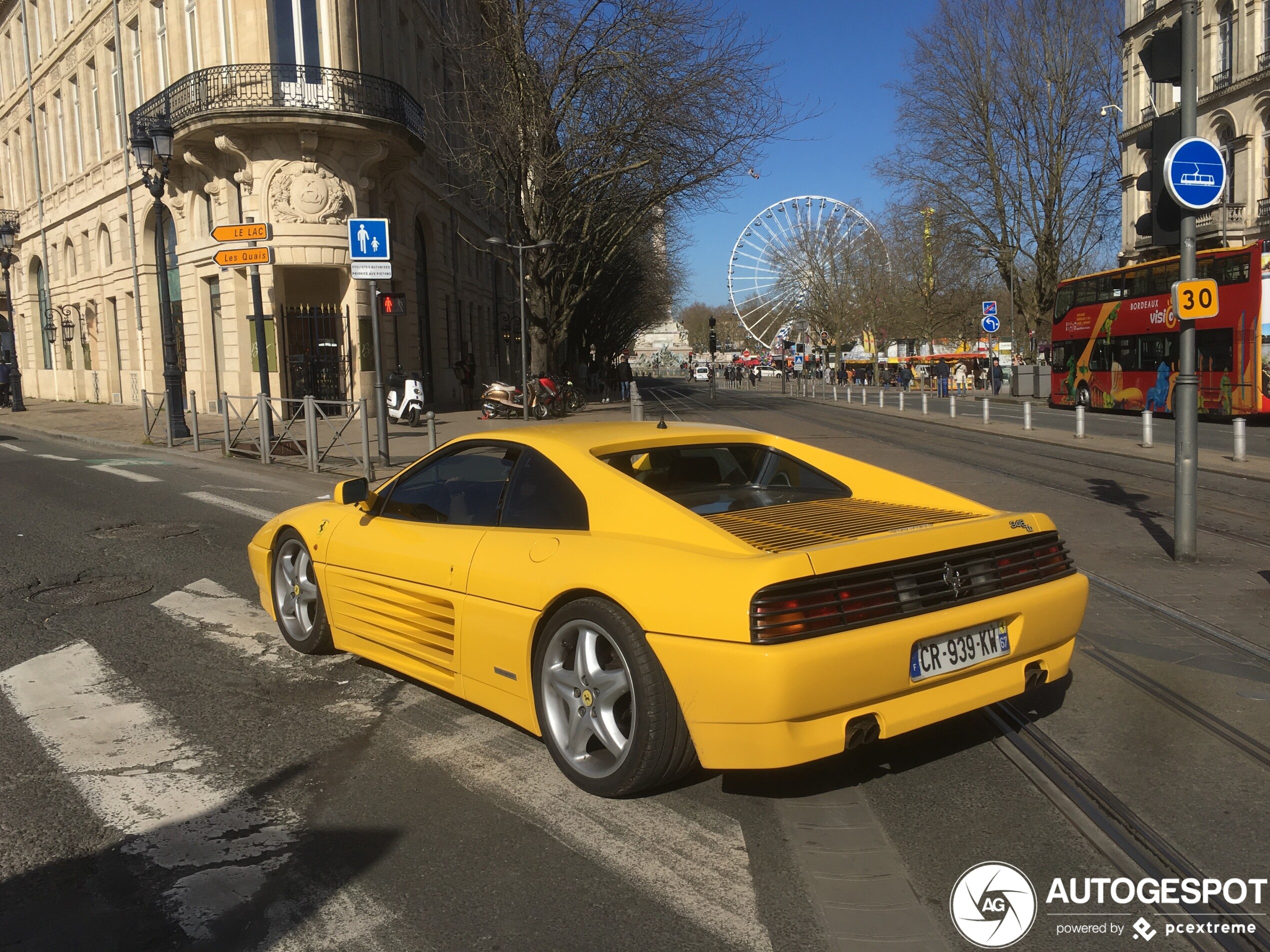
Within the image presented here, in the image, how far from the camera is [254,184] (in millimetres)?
25406

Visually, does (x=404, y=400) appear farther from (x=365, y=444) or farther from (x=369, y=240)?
(x=369, y=240)

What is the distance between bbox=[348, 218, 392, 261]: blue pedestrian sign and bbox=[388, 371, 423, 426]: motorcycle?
12334mm

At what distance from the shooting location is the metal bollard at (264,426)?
16547mm

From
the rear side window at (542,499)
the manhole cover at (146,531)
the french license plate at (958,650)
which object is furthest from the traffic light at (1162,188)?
the manhole cover at (146,531)

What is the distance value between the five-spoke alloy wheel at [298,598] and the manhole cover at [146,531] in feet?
12.6

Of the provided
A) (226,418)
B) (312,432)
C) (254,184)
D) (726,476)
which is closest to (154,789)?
(726,476)

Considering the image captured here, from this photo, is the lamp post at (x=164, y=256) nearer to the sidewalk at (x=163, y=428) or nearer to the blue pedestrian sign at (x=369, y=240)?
the sidewalk at (x=163, y=428)

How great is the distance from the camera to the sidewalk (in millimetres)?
18734

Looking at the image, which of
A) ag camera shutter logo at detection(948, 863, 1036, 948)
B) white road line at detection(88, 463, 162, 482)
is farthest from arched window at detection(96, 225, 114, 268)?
ag camera shutter logo at detection(948, 863, 1036, 948)

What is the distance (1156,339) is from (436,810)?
90.3 feet

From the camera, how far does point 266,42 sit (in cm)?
2514

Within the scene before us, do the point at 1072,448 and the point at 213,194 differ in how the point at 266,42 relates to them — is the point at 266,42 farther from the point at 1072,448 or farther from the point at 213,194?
the point at 1072,448

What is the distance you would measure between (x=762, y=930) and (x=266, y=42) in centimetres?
2690

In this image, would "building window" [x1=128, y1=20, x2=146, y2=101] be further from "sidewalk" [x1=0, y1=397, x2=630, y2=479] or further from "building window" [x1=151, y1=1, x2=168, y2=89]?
"sidewalk" [x1=0, y1=397, x2=630, y2=479]
